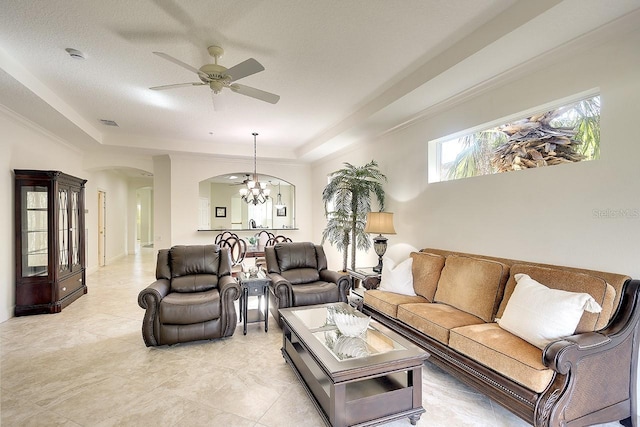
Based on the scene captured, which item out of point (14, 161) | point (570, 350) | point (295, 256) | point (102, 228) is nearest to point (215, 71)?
point (295, 256)

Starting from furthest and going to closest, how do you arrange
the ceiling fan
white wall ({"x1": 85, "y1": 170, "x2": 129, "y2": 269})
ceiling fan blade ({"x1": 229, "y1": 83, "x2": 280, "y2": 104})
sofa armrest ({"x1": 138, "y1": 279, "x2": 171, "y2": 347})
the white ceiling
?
white wall ({"x1": 85, "y1": 170, "x2": 129, "y2": 269})
sofa armrest ({"x1": 138, "y1": 279, "x2": 171, "y2": 347})
ceiling fan blade ({"x1": 229, "y1": 83, "x2": 280, "y2": 104})
the ceiling fan
the white ceiling

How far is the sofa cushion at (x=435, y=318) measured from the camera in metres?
2.56

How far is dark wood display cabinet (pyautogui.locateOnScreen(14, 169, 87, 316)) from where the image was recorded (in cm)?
433

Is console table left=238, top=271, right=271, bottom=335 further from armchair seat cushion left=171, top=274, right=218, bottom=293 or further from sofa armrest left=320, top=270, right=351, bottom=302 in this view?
sofa armrest left=320, top=270, right=351, bottom=302

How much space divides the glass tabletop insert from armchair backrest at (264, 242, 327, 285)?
49.0 inches

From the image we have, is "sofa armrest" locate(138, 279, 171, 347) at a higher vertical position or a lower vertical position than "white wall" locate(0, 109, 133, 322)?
lower

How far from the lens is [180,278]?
12.3 ft

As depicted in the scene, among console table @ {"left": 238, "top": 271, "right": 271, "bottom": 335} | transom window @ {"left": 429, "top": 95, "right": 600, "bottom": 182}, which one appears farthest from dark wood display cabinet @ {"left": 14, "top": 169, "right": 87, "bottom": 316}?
transom window @ {"left": 429, "top": 95, "right": 600, "bottom": 182}

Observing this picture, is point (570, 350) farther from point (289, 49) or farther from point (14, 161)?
point (14, 161)

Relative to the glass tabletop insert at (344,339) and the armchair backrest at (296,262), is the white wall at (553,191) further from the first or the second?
the glass tabletop insert at (344,339)

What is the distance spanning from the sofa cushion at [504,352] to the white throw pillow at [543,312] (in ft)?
0.24

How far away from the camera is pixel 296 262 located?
14.5 feet

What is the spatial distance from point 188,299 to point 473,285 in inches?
114

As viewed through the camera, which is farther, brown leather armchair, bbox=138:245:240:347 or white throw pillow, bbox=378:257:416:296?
white throw pillow, bbox=378:257:416:296
